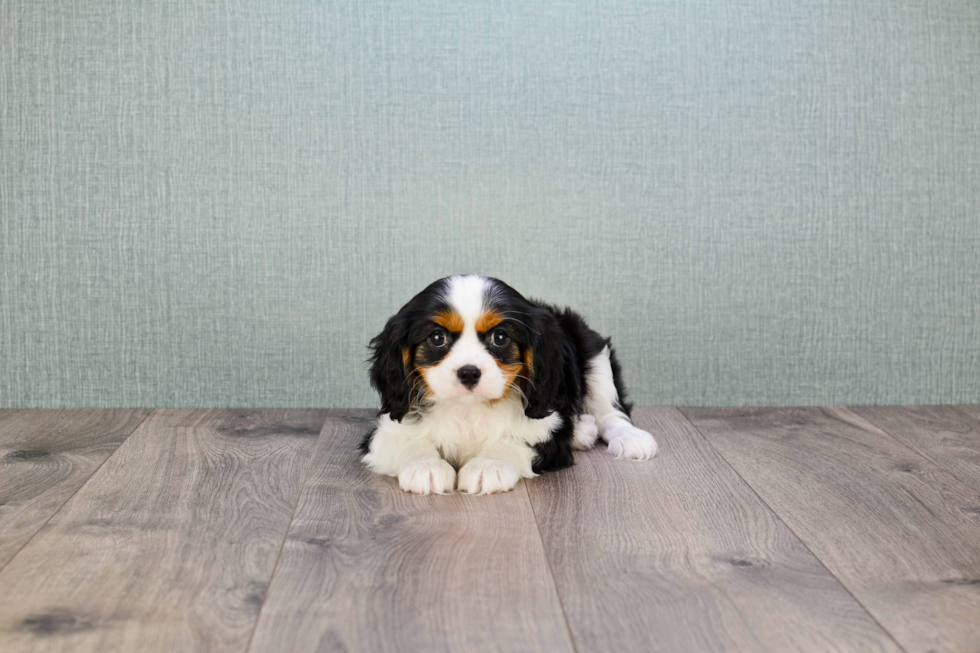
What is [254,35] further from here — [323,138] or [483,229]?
[483,229]

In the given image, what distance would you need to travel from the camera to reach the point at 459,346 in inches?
75.2

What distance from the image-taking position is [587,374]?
241 centimetres

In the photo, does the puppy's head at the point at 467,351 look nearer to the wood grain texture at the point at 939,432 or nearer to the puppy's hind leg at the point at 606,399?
the puppy's hind leg at the point at 606,399

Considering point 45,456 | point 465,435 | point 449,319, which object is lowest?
point 45,456

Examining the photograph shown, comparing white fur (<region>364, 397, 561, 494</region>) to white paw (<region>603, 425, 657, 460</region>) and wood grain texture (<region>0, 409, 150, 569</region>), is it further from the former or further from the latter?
wood grain texture (<region>0, 409, 150, 569</region>)

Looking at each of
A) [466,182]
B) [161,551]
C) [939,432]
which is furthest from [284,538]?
[939,432]

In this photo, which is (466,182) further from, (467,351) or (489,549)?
(489,549)

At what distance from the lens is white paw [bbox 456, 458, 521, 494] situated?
190 cm

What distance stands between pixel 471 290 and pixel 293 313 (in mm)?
1001

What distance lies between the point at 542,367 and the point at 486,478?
0.28 m

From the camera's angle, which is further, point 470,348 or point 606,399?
point 606,399

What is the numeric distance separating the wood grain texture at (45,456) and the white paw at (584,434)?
118 cm

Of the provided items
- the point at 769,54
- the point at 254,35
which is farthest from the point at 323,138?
the point at 769,54

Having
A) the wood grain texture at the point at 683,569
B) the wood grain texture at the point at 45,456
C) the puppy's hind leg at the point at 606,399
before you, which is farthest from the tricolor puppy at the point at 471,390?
the wood grain texture at the point at 45,456
